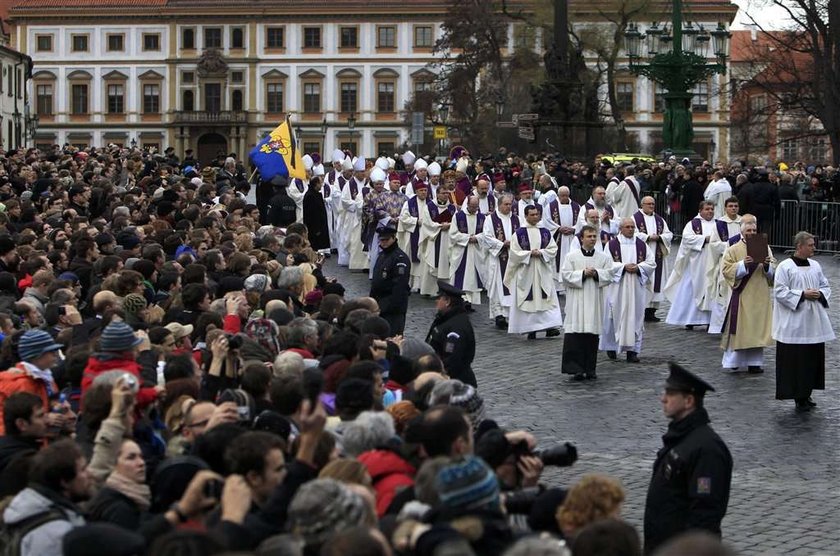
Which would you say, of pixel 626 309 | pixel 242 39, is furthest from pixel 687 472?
pixel 242 39

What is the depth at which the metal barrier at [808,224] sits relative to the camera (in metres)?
30.9

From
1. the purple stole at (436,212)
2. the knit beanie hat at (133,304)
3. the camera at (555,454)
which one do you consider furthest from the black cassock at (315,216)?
the camera at (555,454)

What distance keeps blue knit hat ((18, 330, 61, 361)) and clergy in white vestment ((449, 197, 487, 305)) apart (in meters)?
14.5

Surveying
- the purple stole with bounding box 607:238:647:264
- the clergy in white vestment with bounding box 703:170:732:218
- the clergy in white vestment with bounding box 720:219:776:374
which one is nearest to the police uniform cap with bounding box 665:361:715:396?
the clergy in white vestment with bounding box 720:219:776:374

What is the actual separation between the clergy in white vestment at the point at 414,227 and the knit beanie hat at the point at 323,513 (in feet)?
62.5

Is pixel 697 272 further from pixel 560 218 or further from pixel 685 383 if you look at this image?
pixel 685 383

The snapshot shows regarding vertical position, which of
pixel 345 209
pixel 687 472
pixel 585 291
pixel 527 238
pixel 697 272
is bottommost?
pixel 687 472

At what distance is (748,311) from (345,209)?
11.9 metres

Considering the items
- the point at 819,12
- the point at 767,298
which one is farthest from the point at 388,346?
the point at 819,12

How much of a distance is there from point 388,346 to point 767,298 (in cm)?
786

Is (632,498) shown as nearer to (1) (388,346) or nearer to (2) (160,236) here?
(1) (388,346)

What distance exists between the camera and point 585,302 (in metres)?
17.7

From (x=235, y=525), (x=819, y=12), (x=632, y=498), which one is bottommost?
(x=632, y=498)

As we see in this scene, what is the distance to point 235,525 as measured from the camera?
6102 mm
